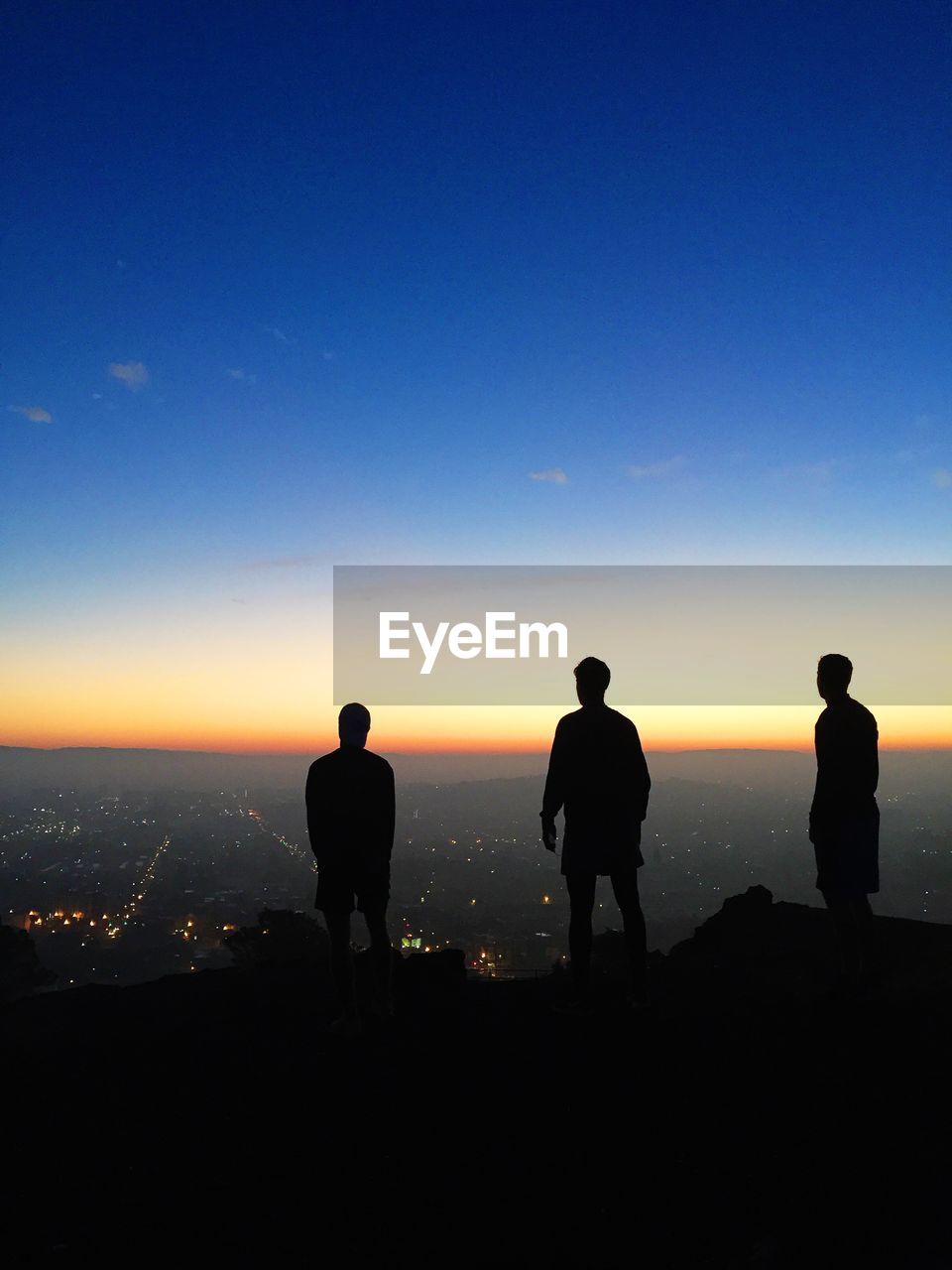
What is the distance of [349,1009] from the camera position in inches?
209

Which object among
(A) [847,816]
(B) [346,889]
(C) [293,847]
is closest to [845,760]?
(A) [847,816]

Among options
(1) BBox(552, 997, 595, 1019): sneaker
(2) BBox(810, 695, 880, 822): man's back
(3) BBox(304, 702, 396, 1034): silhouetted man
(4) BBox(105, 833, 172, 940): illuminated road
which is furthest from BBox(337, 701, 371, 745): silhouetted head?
(4) BBox(105, 833, 172, 940): illuminated road

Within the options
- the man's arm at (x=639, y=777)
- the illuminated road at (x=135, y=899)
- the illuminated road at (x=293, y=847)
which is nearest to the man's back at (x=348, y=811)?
the man's arm at (x=639, y=777)

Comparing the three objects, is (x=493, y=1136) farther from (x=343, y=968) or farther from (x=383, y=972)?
(x=383, y=972)

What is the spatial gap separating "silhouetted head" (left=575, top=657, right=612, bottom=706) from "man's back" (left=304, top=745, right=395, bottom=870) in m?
1.72

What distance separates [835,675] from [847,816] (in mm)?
1185

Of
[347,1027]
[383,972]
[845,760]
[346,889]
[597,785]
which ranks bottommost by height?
[347,1027]

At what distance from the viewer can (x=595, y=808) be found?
5555 mm

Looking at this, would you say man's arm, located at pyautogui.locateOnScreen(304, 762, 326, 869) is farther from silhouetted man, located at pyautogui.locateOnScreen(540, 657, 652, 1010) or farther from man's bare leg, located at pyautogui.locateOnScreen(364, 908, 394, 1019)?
silhouetted man, located at pyautogui.locateOnScreen(540, 657, 652, 1010)

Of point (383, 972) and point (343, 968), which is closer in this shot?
point (343, 968)

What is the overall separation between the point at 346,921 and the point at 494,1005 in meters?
1.63

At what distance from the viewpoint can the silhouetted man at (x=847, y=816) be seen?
5.74 metres

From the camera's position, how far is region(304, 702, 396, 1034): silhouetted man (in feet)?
18.0

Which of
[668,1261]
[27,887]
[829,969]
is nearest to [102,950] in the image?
[27,887]
